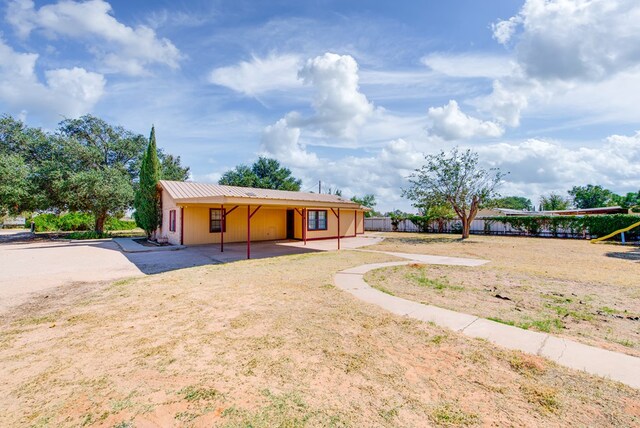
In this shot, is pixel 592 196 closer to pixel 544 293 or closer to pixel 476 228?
pixel 476 228

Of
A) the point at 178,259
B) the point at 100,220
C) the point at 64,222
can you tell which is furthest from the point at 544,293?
the point at 64,222

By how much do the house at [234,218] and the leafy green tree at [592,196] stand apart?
59.5 m

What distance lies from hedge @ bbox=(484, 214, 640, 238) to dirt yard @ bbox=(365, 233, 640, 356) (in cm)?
1063

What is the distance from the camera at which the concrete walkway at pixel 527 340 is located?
9.78 ft

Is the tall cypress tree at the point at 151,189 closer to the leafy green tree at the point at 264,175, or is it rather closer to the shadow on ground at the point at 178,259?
the shadow on ground at the point at 178,259

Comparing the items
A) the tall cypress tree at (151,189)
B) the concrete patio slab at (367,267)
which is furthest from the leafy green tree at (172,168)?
the concrete patio slab at (367,267)

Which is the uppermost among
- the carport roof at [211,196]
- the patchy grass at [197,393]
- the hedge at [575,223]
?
the carport roof at [211,196]

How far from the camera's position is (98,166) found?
74.4 ft

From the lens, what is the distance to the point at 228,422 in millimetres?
2256

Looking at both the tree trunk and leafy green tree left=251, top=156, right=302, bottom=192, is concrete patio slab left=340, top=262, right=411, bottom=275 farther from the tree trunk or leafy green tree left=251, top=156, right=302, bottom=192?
leafy green tree left=251, top=156, right=302, bottom=192

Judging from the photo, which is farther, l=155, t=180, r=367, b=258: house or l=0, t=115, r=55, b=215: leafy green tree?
l=0, t=115, r=55, b=215: leafy green tree

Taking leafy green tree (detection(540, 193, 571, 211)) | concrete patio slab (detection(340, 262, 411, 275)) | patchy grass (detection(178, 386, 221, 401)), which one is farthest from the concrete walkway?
leafy green tree (detection(540, 193, 571, 211))

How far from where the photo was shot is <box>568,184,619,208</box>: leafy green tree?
54625 mm

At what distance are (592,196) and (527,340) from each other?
71.5 m
